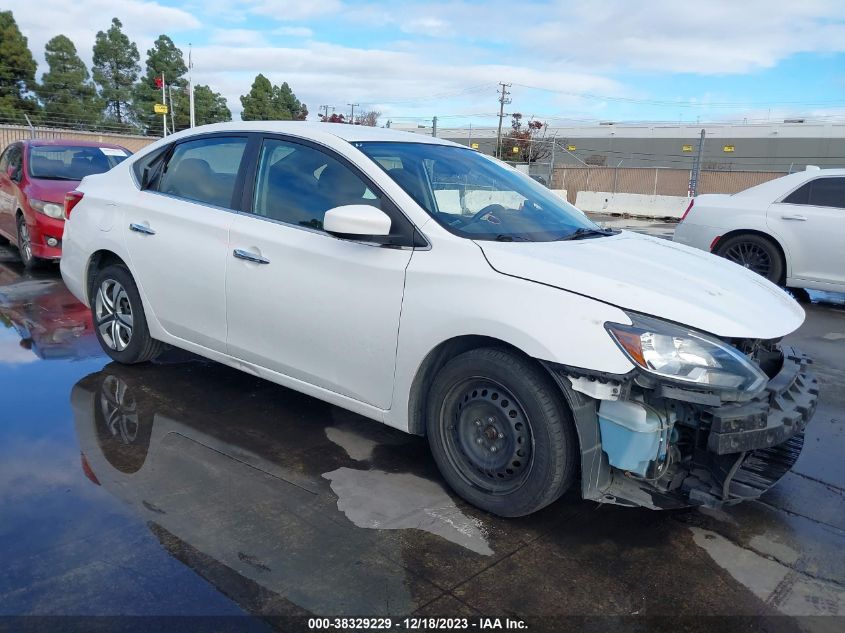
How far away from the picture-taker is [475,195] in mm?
4016

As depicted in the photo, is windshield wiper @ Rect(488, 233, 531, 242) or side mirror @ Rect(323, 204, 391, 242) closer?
side mirror @ Rect(323, 204, 391, 242)

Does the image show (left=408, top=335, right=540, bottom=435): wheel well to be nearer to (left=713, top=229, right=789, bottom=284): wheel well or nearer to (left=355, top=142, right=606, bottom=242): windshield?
(left=355, top=142, right=606, bottom=242): windshield

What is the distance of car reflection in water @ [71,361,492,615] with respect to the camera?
9.18 ft

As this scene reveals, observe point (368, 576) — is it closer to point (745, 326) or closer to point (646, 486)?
point (646, 486)

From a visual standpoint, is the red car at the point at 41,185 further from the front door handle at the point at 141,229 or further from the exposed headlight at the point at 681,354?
the exposed headlight at the point at 681,354

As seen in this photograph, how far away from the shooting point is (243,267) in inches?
161

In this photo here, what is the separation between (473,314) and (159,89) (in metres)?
47.0

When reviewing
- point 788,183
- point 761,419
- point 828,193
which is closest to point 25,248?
point 761,419

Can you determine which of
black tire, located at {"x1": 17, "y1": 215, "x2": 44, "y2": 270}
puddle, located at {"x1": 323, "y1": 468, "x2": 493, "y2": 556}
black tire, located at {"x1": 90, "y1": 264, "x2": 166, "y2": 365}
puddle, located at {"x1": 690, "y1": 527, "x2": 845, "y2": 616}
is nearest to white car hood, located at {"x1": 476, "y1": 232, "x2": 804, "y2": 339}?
puddle, located at {"x1": 690, "y1": 527, "x2": 845, "y2": 616}

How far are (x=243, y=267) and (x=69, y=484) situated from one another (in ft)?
4.68

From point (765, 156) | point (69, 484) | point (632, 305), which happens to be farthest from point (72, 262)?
point (765, 156)

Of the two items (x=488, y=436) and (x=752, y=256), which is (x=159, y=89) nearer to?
(x=752, y=256)

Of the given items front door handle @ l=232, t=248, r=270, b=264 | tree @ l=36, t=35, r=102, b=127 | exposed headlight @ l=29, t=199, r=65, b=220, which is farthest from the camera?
tree @ l=36, t=35, r=102, b=127

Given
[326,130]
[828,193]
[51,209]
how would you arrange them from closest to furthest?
[326,130] → [51,209] → [828,193]
